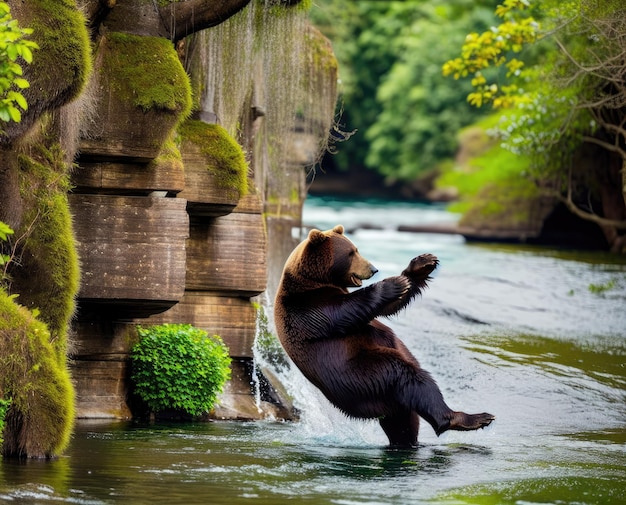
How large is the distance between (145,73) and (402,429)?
339 centimetres

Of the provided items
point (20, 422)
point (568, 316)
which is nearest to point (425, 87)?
point (568, 316)

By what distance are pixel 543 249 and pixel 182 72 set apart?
18159mm

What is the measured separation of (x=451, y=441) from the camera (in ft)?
33.2

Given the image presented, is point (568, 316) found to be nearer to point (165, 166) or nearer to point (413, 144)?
point (165, 166)

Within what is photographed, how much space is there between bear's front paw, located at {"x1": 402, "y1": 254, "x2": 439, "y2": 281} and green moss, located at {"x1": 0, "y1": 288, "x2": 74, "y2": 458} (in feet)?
9.37

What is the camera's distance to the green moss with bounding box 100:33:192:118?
9.67 m

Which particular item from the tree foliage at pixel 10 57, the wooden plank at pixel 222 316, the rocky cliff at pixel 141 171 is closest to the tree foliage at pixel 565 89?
the rocky cliff at pixel 141 171

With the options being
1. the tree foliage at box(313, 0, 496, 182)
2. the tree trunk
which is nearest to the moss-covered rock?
the tree trunk

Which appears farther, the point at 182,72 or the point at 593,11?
the point at 593,11

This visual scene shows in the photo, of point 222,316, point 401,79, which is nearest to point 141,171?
point 222,316

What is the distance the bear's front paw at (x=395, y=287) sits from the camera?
9.20 m

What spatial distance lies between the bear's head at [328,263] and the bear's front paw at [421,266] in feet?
0.88

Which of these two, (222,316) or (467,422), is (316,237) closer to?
(467,422)

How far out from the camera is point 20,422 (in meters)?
7.81
